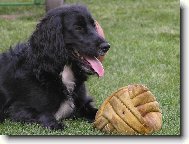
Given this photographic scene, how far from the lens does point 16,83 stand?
5066 millimetres

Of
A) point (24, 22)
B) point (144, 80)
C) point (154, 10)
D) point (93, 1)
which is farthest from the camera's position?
point (93, 1)

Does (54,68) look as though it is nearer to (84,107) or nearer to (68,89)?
(68,89)

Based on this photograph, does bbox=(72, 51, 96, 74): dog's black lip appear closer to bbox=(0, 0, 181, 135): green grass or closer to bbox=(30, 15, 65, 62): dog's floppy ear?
bbox=(30, 15, 65, 62): dog's floppy ear

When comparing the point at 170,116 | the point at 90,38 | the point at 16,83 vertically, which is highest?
the point at 90,38

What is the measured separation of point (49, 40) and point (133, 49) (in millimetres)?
4457

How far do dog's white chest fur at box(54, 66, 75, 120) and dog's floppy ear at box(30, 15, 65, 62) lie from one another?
0.51 feet

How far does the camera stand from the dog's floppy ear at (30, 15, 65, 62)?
4871 millimetres

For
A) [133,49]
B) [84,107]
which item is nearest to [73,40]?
[84,107]

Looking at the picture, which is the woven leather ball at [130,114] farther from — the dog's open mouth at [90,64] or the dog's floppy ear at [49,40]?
the dog's floppy ear at [49,40]

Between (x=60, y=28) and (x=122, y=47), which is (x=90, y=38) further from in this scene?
(x=122, y=47)

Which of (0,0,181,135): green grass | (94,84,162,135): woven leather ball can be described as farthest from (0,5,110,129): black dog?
(94,84,162,135): woven leather ball

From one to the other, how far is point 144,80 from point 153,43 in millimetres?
2757

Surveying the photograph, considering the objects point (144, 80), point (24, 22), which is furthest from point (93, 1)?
point (144, 80)

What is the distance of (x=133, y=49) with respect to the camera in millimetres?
9273
